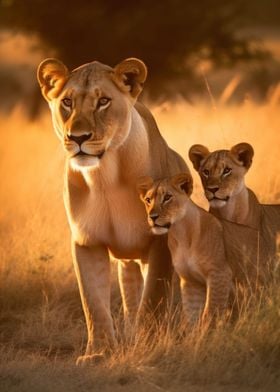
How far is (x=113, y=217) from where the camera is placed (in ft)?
23.9

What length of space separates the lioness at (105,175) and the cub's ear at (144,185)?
5.2 inches

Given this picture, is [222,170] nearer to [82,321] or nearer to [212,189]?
[212,189]

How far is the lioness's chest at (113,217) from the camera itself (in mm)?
7270

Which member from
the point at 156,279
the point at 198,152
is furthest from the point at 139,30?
the point at 156,279

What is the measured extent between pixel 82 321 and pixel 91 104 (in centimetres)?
202

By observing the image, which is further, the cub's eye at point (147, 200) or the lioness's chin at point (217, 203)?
the lioness's chin at point (217, 203)

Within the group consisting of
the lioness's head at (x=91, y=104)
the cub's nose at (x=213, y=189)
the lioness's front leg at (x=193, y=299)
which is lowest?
the lioness's front leg at (x=193, y=299)

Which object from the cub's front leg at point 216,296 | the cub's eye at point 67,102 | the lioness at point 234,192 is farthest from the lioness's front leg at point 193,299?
the cub's eye at point 67,102

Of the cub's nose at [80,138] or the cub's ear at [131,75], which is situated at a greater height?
the cub's ear at [131,75]

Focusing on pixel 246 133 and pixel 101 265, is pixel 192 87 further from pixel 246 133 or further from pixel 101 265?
pixel 101 265

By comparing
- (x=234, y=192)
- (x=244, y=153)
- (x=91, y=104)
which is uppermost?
(x=91, y=104)

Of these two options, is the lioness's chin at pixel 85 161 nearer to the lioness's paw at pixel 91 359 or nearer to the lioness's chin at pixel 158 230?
the lioness's chin at pixel 158 230

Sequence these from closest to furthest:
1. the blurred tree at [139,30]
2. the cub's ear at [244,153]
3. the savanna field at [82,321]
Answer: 1. the savanna field at [82,321]
2. the cub's ear at [244,153]
3. the blurred tree at [139,30]

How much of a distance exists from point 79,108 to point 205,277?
3.86 feet
